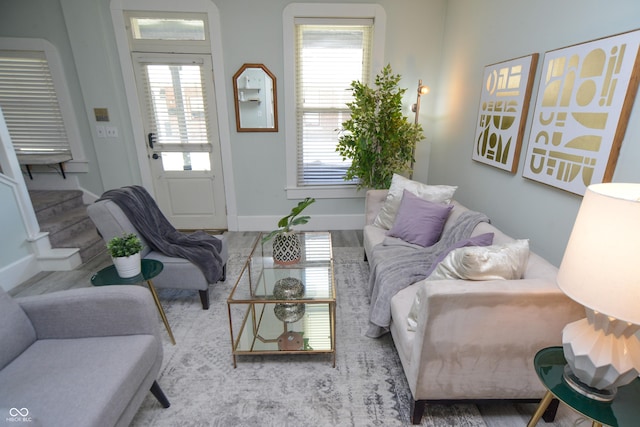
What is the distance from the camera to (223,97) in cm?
342

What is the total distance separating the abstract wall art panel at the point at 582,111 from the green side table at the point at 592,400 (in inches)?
35.2

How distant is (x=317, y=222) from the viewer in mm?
3934

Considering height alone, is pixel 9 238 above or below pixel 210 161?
below

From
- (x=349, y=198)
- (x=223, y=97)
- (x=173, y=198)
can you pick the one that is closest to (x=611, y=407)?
(x=349, y=198)

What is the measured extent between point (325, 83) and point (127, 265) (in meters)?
2.73

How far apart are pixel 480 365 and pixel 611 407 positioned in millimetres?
429

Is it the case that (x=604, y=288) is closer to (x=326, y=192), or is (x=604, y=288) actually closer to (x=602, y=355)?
(x=602, y=355)

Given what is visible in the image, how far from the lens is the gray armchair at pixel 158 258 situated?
2.10 metres

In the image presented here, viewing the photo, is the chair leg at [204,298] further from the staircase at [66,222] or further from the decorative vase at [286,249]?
the staircase at [66,222]

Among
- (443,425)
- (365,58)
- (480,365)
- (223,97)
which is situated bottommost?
(443,425)

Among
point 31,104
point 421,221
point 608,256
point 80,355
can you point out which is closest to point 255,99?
point 421,221

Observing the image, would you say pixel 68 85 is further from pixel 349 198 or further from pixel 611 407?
pixel 611 407

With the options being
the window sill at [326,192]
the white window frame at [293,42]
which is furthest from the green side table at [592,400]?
the white window frame at [293,42]

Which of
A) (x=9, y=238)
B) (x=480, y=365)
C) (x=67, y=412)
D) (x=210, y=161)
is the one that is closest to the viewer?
(x=67, y=412)
